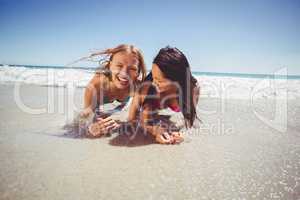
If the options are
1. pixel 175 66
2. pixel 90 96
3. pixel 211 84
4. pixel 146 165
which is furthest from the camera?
pixel 211 84

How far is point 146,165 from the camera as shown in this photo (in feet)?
6.61

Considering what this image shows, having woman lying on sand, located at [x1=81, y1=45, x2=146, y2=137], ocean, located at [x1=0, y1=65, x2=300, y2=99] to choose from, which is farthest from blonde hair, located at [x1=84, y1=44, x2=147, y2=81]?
ocean, located at [x1=0, y1=65, x2=300, y2=99]

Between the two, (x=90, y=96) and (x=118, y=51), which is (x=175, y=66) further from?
(x=90, y=96)

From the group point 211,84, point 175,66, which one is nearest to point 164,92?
point 175,66

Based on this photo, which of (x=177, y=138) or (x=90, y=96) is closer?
(x=177, y=138)

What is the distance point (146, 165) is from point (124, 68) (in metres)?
1.26

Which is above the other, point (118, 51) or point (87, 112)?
point (118, 51)

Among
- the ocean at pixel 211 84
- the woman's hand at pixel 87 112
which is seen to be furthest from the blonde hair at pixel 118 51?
the ocean at pixel 211 84

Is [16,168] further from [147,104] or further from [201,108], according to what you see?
[201,108]

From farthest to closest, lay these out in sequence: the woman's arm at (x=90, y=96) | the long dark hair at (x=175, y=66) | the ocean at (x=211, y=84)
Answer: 1. the ocean at (x=211, y=84)
2. the woman's arm at (x=90, y=96)
3. the long dark hair at (x=175, y=66)

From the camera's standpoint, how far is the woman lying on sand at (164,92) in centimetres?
259

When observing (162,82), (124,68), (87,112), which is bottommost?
(87,112)

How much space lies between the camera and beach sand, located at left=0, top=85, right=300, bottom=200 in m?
1.57

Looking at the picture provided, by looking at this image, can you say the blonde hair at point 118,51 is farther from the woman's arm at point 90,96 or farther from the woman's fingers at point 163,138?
the woman's fingers at point 163,138
